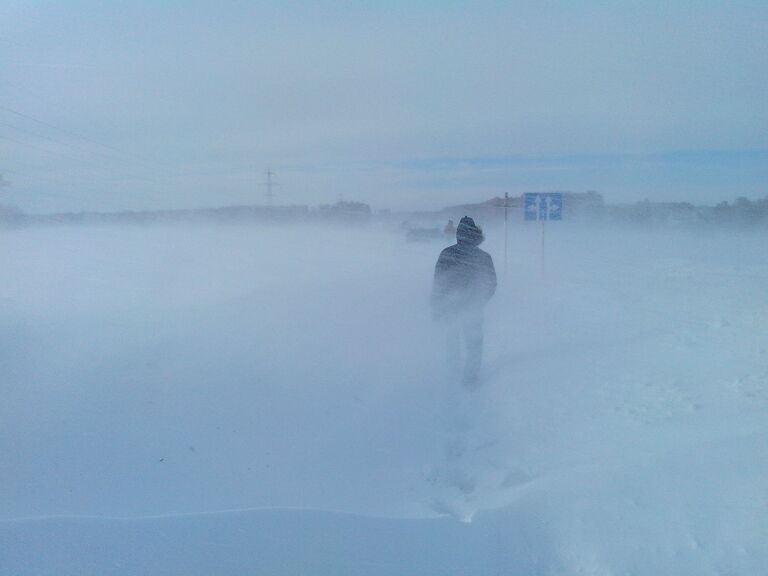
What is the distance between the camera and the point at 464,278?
827cm

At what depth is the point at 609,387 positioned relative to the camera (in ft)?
26.2

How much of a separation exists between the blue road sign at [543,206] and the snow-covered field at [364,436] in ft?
6.00

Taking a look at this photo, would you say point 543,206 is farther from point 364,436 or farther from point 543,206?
point 364,436

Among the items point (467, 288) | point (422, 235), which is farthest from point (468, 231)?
point (422, 235)

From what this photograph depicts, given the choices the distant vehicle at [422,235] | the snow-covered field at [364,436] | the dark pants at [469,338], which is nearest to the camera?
the snow-covered field at [364,436]

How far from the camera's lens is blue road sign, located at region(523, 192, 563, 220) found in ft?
45.8

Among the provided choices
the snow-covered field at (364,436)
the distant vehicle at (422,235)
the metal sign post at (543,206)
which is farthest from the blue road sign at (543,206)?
the distant vehicle at (422,235)

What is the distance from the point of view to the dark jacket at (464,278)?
27.1 ft

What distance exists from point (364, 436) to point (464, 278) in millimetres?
2384

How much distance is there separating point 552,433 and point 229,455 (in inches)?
110

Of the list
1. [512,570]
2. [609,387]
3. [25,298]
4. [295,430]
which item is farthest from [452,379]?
[25,298]

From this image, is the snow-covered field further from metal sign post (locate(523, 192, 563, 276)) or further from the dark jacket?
metal sign post (locate(523, 192, 563, 276))

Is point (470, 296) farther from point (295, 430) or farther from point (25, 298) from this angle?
point (25, 298)

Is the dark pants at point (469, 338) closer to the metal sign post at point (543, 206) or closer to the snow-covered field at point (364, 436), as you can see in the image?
the snow-covered field at point (364, 436)
